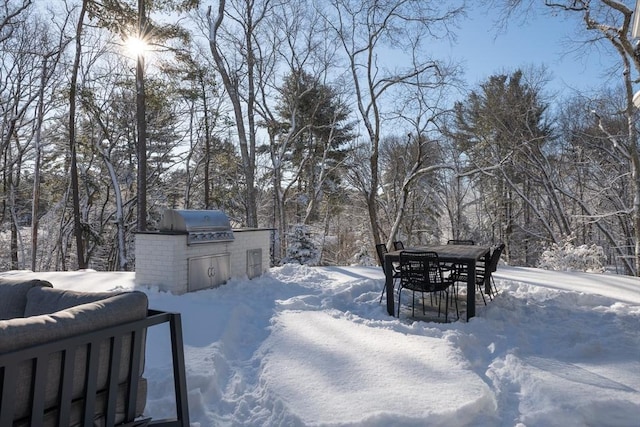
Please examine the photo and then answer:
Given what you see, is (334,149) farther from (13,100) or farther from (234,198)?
(13,100)

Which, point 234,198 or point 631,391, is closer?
point 631,391

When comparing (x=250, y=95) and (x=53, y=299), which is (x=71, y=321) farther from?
(x=250, y=95)

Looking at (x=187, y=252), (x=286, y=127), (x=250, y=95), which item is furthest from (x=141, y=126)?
(x=286, y=127)

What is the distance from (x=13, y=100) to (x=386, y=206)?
14483 millimetres

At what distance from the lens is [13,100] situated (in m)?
13.1

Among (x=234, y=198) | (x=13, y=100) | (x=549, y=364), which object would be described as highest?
(x=13, y=100)

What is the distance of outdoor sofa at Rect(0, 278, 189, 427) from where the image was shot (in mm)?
1446

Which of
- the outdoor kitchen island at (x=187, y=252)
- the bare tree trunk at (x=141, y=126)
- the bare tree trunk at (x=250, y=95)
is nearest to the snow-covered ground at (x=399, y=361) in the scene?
the outdoor kitchen island at (x=187, y=252)

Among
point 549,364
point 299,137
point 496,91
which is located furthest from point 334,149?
point 549,364

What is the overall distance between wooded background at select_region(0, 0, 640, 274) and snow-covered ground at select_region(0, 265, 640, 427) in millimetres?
6215

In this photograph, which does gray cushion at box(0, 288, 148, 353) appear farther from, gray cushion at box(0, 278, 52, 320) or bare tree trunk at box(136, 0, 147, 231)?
bare tree trunk at box(136, 0, 147, 231)

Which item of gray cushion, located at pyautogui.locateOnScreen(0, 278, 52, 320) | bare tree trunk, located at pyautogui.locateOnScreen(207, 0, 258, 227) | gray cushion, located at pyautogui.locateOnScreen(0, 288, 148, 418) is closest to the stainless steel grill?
gray cushion, located at pyautogui.locateOnScreen(0, 278, 52, 320)

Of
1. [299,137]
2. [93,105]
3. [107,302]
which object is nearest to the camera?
[107,302]

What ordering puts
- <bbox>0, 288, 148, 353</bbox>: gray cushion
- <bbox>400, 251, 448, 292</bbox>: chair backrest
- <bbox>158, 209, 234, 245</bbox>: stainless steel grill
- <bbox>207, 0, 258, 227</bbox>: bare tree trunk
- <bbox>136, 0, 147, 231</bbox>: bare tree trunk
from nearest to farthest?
<bbox>0, 288, 148, 353</bbox>: gray cushion
<bbox>400, 251, 448, 292</bbox>: chair backrest
<bbox>158, 209, 234, 245</bbox>: stainless steel grill
<bbox>136, 0, 147, 231</bbox>: bare tree trunk
<bbox>207, 0, 258, 227</bbox>: bare tree trunk
